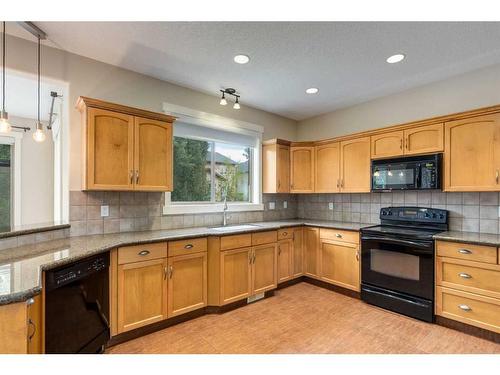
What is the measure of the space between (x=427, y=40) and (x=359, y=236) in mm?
2133

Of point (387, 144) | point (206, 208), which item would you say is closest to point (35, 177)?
point (206, 208)

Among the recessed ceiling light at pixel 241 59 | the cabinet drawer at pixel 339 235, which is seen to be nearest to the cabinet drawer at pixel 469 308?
the cabinet drawer at pixel 339 235

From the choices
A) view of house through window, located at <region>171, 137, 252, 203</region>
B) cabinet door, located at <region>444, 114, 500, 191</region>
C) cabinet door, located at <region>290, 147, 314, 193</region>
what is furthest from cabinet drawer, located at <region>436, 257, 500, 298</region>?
view of house through window, located at <region>171, 137, 252, 203</region>

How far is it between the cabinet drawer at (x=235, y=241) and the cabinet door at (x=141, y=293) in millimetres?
650

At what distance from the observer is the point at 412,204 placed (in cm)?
327

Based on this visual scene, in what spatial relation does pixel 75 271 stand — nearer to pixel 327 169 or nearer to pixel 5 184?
pixel 327 169

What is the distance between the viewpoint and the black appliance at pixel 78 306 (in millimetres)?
1610

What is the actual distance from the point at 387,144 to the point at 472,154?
84cm

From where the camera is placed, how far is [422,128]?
2.91 metres

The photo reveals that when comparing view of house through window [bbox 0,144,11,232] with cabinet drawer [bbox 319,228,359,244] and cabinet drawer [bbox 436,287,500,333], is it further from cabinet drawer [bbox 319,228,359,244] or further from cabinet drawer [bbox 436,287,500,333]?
cabinet drawer [bbox 436,287,500,333]

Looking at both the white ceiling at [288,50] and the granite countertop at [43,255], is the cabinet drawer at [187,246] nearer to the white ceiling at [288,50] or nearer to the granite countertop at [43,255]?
the granite countertop at [43,255]

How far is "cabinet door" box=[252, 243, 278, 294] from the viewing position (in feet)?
10.2

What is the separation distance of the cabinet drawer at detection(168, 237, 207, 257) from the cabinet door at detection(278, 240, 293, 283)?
1.18m

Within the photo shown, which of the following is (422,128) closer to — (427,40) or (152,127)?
(427,40)
